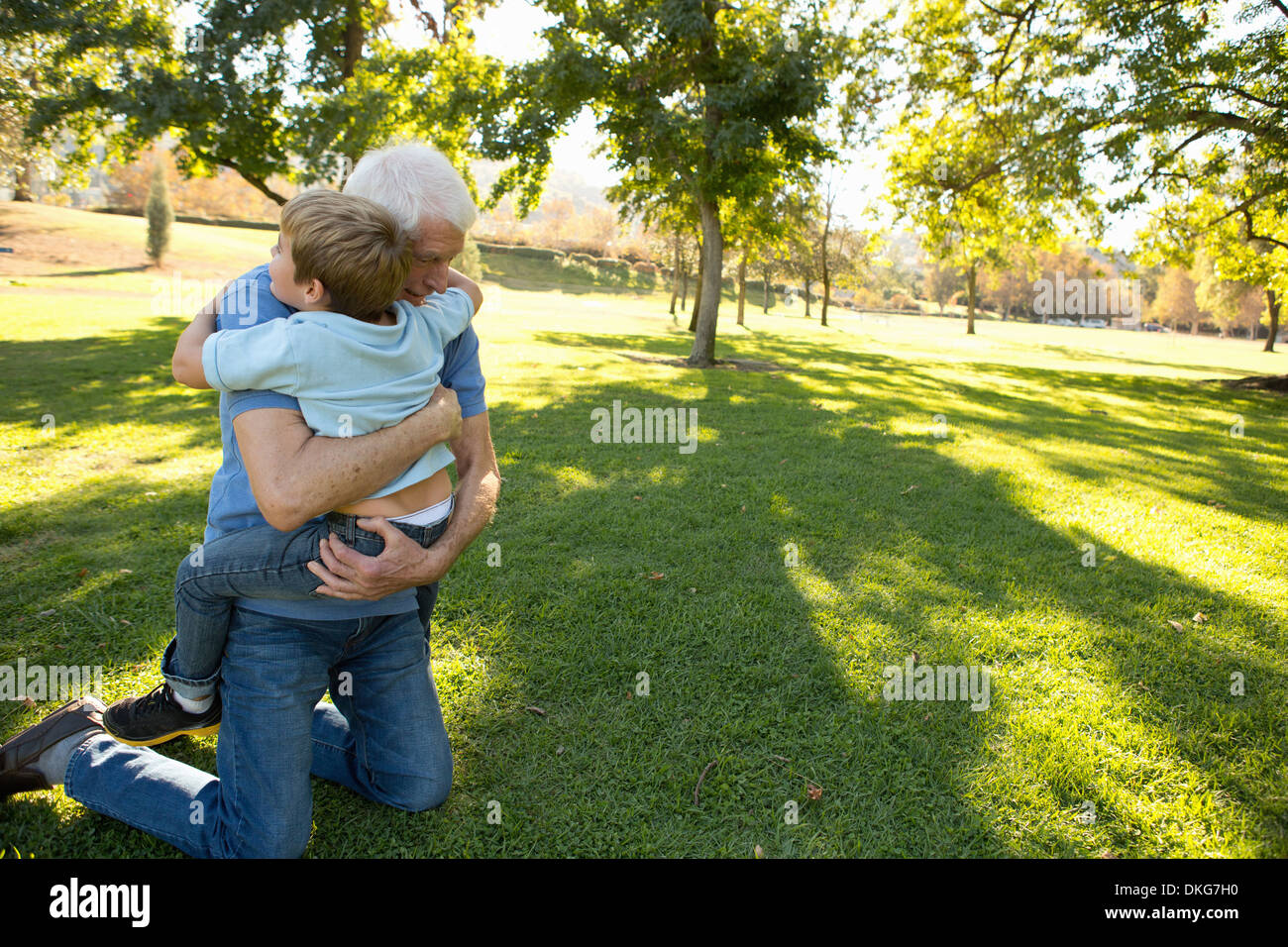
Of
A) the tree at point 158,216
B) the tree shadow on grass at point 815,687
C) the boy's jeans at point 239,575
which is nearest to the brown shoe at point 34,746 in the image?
the tree shadow on grass at point 815,687

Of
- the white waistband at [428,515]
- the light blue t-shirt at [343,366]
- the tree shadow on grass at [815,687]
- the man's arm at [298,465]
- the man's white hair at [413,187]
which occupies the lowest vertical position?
the tree shadow on grass at [815,687]

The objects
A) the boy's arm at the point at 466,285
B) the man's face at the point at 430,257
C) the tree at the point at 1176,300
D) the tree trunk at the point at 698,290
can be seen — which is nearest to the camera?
the man's face at the point at 430,257

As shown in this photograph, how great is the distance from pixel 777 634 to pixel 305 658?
241 cm

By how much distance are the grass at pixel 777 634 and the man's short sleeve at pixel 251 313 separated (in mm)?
1495

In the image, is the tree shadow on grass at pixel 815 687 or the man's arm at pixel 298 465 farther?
the tree shadow on grass at pixel 815 687

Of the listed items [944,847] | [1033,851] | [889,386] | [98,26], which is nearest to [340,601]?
[944,847]

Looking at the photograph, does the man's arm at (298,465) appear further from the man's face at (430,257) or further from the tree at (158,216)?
the tree at (158,216)

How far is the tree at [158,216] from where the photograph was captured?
96.1 feet

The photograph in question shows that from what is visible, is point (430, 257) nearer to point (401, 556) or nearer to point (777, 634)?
point (401, 556)

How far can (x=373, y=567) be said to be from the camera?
2.04m

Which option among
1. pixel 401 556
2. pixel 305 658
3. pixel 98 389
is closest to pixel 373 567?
pixel 401 556

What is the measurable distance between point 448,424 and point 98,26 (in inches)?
640

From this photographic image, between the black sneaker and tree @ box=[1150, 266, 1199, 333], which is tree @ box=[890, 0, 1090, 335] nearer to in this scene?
the black sneaker
